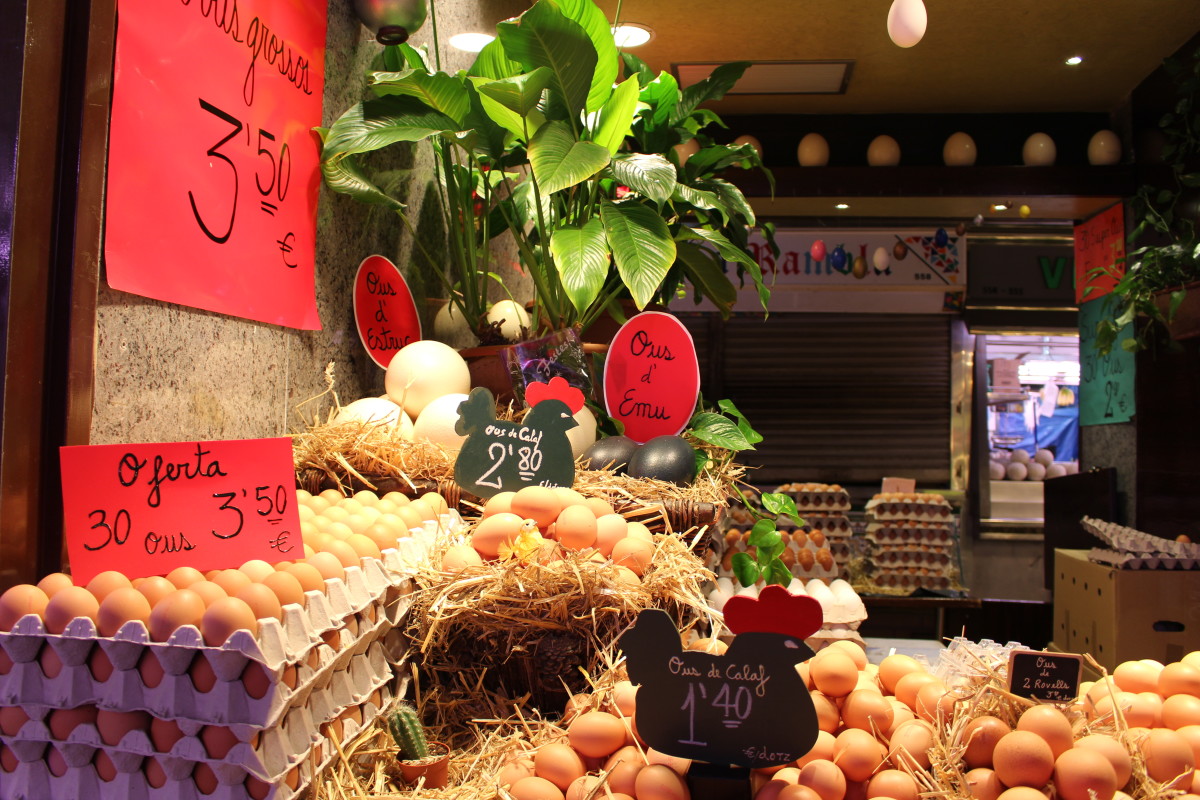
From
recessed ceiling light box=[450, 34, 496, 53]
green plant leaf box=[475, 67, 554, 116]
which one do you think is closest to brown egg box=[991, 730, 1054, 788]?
green plant leaf box=[475, 67, 554, 116]

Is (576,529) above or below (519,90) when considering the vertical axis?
below

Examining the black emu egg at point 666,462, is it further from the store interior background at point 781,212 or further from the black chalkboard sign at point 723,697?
the black chalkboard sign at point 723,697

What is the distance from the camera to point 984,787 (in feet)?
2.88

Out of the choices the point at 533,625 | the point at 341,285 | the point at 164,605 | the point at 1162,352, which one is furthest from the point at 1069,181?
the point at 164,605

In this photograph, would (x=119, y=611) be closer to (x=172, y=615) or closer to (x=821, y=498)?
(x=172, y=615)

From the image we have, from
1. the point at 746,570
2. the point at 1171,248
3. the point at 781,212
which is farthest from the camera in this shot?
the point at 781,212

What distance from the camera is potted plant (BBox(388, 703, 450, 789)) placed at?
1.08 metres

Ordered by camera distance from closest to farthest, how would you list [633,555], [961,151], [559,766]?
[559,766], [633,555], [961,151]

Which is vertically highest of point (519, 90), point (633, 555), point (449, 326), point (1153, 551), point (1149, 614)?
point (519, 90)

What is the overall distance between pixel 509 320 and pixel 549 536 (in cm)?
104

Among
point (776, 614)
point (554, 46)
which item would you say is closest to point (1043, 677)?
point (776, 614)

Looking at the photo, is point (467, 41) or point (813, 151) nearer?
point (467, 41)

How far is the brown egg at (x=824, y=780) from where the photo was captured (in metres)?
Answer: 0.88

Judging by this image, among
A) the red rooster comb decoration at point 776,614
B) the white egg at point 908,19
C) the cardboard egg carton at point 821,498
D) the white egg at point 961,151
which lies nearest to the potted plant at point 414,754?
the red rooster comb decoration at point 776,614
